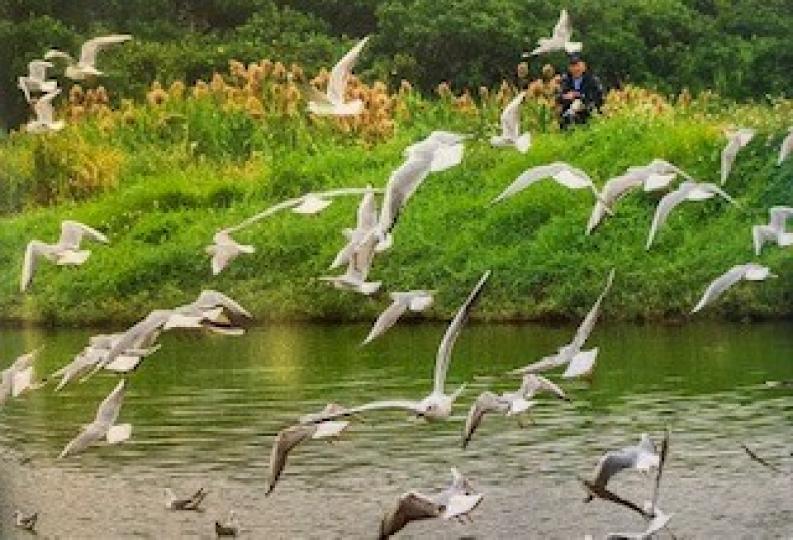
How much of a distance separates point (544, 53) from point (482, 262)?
1.43 feet

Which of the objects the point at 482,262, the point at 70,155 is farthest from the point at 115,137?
the point at 482,262

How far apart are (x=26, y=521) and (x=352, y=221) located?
92 cm

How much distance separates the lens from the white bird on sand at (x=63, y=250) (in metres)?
5.54

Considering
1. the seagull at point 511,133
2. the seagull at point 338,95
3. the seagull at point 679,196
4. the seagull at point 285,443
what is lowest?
the seagull at point 285,443

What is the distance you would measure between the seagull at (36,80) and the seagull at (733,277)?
1.23 meters

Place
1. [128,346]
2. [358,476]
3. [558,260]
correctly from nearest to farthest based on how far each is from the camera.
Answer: [128,346] → [358,476] → [558,260]

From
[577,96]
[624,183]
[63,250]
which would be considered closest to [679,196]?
[624,183]

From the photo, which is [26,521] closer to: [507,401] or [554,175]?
[507,401]

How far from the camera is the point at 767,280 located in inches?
232

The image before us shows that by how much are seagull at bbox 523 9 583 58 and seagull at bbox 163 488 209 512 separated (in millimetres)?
980

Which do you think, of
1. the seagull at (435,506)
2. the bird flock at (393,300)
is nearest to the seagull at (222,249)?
the bird flock at (393,300)

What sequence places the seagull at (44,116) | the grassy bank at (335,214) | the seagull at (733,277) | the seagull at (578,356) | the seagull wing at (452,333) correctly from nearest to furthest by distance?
the seagull wing at (452,333)
the seagull at (578,356)
the seagull at (733,277)
the seagull at (44,116)
the grassy bank at (335,214)

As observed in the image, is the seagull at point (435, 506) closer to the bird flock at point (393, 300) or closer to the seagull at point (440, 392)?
the bird flock at point (393, 300)

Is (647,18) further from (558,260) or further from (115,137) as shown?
(115,137)
